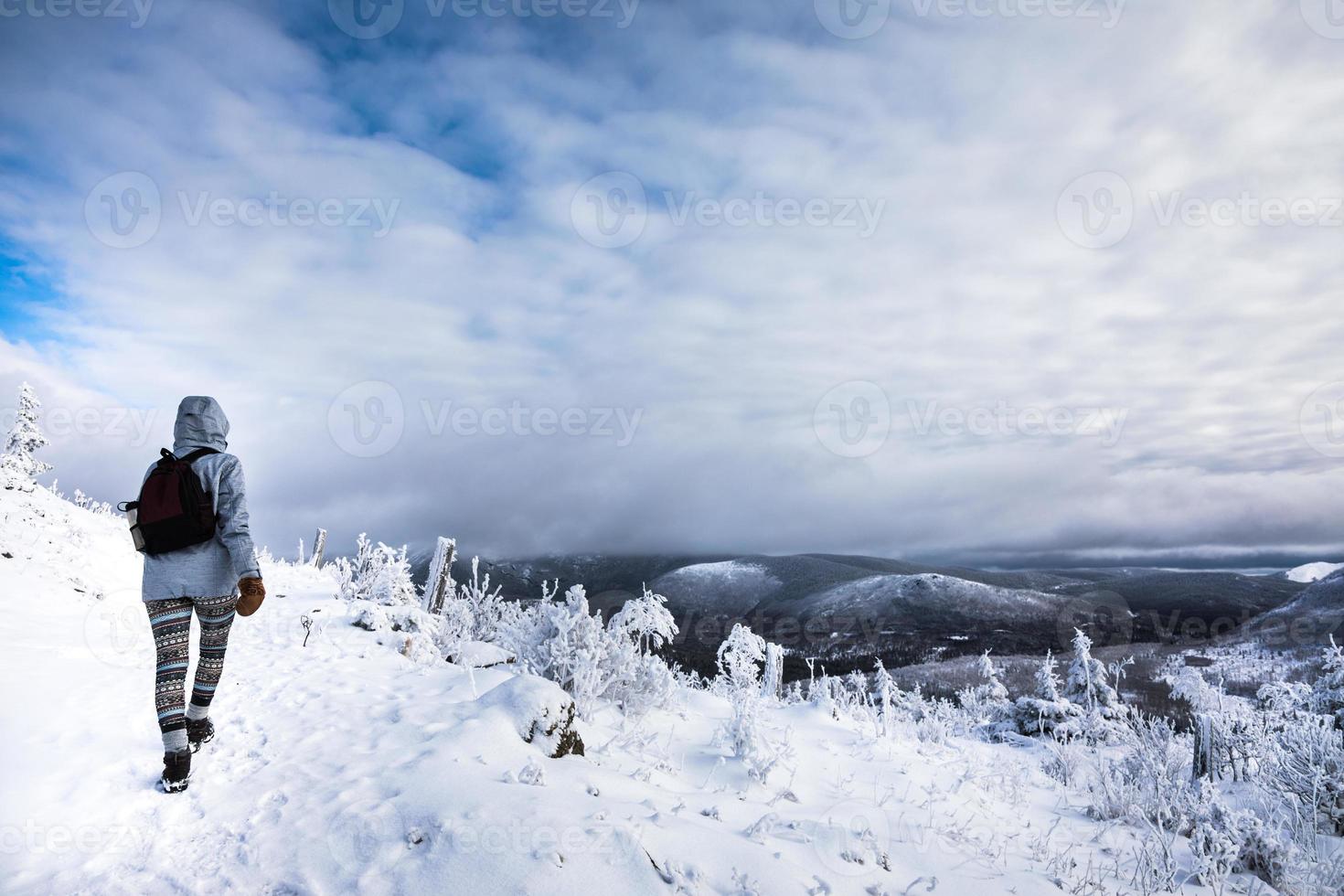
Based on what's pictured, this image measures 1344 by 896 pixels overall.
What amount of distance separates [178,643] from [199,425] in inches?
61.1

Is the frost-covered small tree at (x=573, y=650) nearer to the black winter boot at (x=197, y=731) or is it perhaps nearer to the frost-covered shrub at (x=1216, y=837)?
the black winter boot at (x=197, y=731)

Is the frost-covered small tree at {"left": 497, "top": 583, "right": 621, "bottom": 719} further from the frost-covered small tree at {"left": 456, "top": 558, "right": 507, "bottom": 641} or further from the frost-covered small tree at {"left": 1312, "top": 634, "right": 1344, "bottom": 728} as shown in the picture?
the frost-covered small tree at {"left": 1312, "top": 634, "right": 1344, "bottom": 728}

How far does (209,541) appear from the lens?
4227 millimetres

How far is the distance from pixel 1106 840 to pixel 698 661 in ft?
189

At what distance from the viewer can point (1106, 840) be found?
259 inches

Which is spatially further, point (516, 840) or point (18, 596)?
point (18, 596)

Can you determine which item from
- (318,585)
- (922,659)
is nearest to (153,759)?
(318,585)

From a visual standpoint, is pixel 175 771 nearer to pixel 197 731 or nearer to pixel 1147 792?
pixel 197 731

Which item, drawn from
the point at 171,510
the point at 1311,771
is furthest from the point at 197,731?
the point at 1311,771

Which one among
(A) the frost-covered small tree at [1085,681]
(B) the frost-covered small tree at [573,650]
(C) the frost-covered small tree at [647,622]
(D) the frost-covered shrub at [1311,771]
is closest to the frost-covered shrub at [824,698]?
(C) the frost-covered small tree at [647,622]

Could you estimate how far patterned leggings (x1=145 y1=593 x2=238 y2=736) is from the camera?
407 cm

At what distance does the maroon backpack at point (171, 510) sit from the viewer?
13.3 feet

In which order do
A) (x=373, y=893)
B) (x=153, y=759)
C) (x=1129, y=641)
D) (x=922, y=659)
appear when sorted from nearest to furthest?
(x=373, y=893) < (x=153, y=759) < (x=922, y=659) < (x=1129, y=641)

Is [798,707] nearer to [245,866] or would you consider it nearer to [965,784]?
[965,784]
